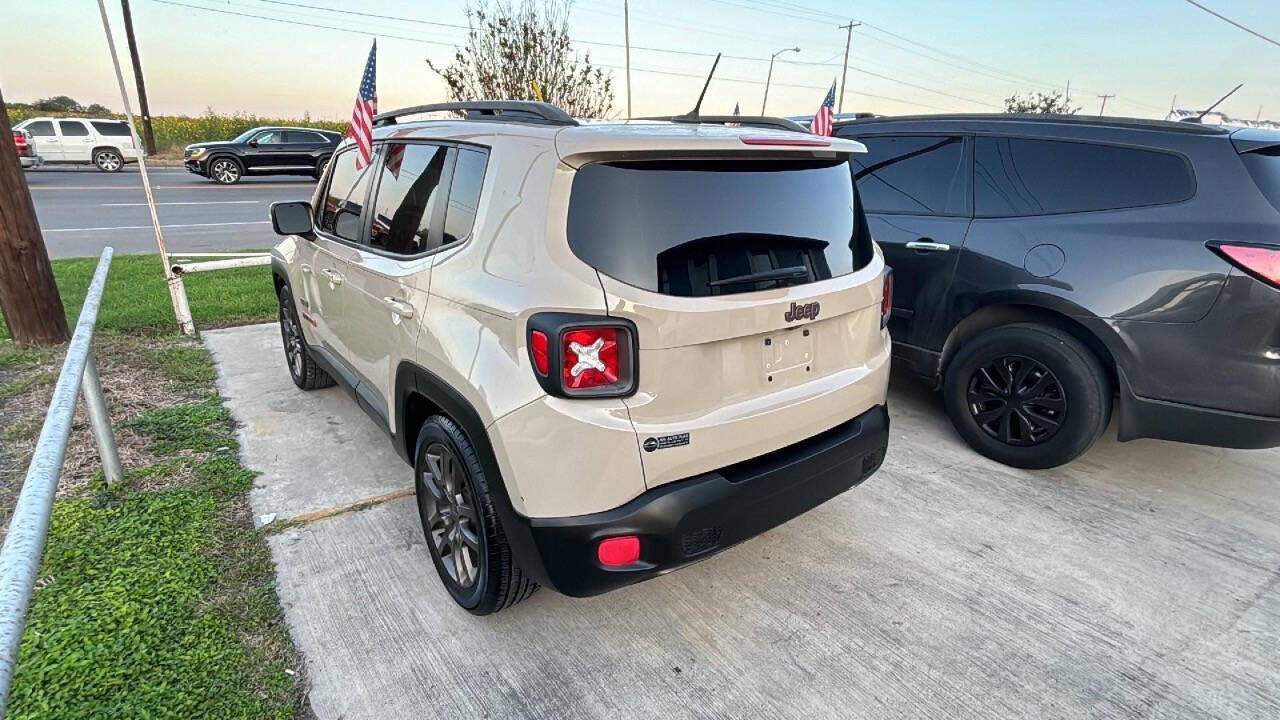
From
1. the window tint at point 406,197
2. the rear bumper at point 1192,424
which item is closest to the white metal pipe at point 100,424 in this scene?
the window tint at point 406,197

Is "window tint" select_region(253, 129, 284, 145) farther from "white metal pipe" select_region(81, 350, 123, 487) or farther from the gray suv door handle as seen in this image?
the gray suv door handle

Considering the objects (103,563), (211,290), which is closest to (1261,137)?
(103,563)

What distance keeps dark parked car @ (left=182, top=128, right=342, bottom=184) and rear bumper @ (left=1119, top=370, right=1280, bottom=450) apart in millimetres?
22238

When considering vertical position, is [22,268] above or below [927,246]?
below

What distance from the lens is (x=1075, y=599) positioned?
8.70ft

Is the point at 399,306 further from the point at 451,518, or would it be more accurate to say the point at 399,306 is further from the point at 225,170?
the point at 225,170

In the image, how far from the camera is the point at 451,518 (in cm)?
256

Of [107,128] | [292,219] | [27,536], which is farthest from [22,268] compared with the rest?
[107,128]

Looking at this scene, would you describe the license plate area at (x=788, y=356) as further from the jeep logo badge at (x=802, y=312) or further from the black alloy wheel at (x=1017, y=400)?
the black alloy wheel at (x=1017, y=400)

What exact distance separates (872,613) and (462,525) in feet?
5.15

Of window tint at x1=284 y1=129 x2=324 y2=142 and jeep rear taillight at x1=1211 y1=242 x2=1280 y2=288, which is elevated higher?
window tint at x1=284 y1=129 x2=324 y2=142

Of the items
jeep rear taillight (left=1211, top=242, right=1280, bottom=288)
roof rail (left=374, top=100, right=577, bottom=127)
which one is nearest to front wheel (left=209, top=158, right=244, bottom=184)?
roof rail (left=374, top=100, right=577, bottom=127)

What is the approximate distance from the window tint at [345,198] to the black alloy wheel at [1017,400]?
11.1 ft

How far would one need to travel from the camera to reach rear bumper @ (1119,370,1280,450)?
296cm
